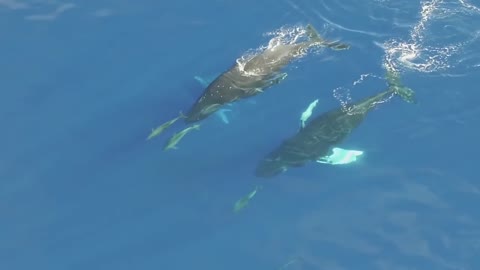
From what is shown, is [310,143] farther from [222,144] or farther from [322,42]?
[322,42]

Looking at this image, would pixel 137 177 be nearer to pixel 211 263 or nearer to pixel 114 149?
pixel 114 149

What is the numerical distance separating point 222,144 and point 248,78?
118 cm

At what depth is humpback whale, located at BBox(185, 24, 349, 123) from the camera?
12.0m

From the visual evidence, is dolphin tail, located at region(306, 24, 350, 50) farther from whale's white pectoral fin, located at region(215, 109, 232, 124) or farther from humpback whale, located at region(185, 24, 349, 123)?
whale's white pectoral fin, located at region(215, 109, 232, 124)

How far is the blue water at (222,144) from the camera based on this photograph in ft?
37.7

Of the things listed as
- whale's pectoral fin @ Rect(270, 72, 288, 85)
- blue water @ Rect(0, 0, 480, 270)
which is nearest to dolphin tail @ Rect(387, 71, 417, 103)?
blue water @ Rect(0, 0, 480, 270)

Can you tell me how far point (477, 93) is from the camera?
12773mm

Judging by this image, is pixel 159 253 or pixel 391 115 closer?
pixel 159 253

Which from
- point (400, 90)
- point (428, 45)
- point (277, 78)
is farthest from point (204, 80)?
point (428, 45)

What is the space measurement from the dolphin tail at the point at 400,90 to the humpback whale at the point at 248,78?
105 centimetres

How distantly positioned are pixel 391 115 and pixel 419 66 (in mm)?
1198

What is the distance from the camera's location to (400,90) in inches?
490

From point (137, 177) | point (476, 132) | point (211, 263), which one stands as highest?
point (137, 177)

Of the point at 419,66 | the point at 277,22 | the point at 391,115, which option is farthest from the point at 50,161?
the point at 419,66
